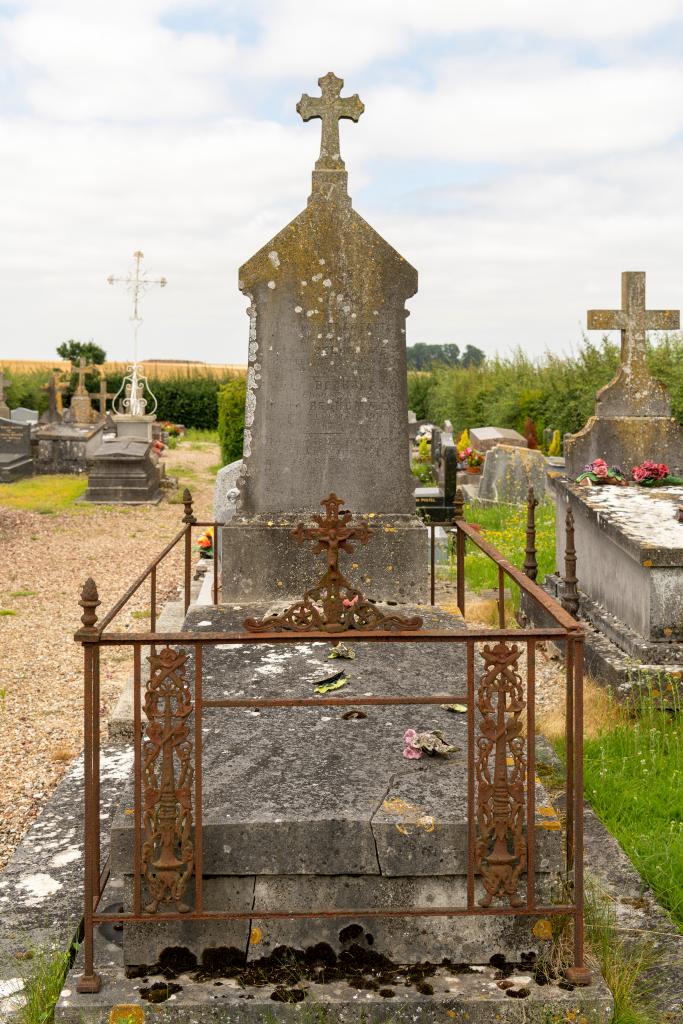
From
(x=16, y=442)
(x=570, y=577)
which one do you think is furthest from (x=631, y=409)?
(x=16, y=442)

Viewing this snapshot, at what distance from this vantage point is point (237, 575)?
5645 mm

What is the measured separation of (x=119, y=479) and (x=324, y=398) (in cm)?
1249

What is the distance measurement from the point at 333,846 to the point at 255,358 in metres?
3.25

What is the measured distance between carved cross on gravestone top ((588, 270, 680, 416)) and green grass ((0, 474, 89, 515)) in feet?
32.1

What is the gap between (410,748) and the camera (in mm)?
3555

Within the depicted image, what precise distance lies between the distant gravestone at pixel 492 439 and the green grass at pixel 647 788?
40.2 feet

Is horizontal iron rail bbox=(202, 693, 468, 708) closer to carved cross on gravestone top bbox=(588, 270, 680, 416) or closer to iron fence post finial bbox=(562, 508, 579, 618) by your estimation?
iron fence post finial bbox=(562, 508, 579, 618)

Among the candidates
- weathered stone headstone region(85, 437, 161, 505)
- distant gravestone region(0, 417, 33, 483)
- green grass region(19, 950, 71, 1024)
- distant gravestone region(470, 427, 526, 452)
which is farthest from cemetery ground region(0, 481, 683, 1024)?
distant gravestone region(0, 417, 33, 483)

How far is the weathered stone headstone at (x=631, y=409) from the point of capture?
30.1 feet

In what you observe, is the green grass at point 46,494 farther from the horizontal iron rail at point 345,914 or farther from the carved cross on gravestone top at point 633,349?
the horizontal iron rail at point 345,914

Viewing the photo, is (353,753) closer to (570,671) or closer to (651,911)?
(570,671)

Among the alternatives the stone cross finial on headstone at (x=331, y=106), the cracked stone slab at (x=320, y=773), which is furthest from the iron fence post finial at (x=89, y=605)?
the stone cross finial on headstone at (x=331, y=106)

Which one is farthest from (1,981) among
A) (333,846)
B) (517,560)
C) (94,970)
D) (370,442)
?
(517,560)

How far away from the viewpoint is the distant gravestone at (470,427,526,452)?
18.2 metres
